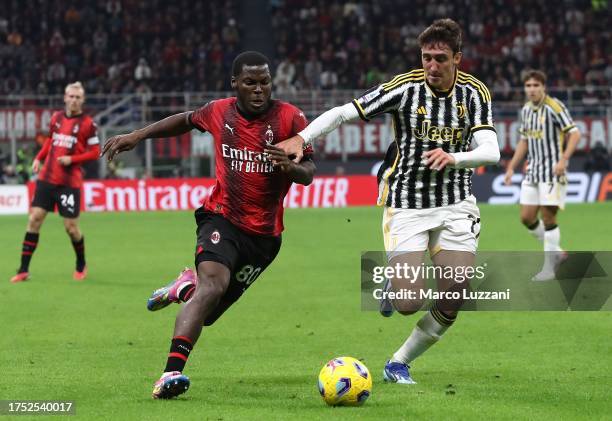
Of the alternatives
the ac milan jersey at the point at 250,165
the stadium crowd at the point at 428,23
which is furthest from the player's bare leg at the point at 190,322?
the stadium crowd at the point at 428,23

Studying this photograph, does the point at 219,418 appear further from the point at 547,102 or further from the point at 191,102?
the point at 191,102

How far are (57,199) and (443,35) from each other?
847 cm

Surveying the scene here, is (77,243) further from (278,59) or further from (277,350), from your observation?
(278,59)

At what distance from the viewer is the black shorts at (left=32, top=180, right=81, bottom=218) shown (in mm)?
14766

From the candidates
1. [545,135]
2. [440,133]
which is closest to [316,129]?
[440,133]

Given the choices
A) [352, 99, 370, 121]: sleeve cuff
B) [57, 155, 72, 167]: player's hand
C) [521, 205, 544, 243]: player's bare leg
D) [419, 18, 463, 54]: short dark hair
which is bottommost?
[521, 205, 544, 243]: player's bare leg

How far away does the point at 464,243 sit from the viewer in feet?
25.4

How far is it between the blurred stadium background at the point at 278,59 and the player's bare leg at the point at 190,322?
23.8 m

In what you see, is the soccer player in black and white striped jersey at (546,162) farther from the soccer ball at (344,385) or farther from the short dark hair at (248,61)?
the soccer ball at (344,385)

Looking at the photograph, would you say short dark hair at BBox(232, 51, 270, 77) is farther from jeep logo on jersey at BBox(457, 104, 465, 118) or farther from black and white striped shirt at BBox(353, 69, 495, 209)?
jeep logo on jersey at BBox(457, 104, 465, 118)

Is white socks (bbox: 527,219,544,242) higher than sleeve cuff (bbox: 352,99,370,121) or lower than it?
lower

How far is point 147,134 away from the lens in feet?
25.0

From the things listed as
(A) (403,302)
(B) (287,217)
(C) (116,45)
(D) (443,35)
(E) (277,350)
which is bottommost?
(B) (287,217)

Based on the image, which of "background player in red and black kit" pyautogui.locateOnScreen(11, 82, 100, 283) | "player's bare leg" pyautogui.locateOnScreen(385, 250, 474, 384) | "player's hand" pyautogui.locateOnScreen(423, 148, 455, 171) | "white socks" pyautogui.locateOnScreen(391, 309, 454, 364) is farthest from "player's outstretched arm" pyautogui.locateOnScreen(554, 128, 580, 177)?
"player's hand" pyautogui.locateOnScreen(423, 148, 455, 171)
